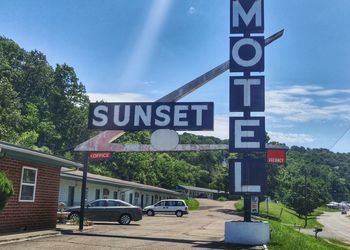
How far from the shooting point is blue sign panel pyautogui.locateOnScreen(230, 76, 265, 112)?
1916 centimetres

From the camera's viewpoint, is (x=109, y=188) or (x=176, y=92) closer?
(x=176, y=92)

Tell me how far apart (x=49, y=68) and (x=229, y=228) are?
9679 cm

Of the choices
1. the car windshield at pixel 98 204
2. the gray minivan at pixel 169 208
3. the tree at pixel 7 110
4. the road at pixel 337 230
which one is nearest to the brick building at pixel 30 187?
the car windshield at pixel 98 204

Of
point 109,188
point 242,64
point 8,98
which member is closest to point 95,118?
point 242,64

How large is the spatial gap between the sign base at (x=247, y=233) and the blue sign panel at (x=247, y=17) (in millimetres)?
8002

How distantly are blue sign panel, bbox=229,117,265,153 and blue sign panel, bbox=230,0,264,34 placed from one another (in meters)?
3.92

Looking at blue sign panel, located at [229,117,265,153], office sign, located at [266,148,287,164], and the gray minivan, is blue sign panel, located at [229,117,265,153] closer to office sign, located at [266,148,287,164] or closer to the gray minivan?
office sign, located at [266,148,287,164]

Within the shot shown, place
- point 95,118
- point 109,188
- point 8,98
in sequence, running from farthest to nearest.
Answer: point 8,98 → point 109,188 → point 95,118

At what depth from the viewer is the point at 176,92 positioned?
2161 cm

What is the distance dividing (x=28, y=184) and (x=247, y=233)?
8501 millimetres

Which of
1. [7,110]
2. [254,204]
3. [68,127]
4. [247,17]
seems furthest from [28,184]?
[68,127]

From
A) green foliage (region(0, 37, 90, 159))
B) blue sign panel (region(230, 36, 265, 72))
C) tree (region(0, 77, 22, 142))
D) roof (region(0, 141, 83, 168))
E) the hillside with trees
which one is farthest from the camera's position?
green foliage (region(0, 37, 90, 159))

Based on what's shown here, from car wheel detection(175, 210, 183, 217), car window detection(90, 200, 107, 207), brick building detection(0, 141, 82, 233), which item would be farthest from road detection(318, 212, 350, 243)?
brick building detection(0, 141, 82, 233)

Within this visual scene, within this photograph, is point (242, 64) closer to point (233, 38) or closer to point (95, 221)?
point (233, 38)
